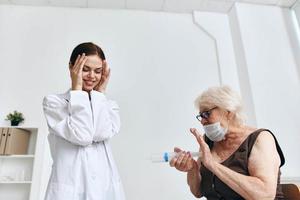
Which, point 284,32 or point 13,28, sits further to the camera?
point 284,32

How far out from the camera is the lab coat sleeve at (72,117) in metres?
0.77

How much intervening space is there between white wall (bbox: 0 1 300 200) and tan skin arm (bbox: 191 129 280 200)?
3.94 feet

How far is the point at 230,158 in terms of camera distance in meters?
1.09

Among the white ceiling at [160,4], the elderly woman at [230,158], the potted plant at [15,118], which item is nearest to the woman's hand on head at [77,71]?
the elderly woman at [230,158]

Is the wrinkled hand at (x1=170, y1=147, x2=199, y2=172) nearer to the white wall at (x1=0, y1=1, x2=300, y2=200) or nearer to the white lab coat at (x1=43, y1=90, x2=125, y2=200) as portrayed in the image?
the white lab coat at (x1=43, y1=90, x2=125, y2=200)

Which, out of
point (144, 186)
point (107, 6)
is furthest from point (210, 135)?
point (107, 6)

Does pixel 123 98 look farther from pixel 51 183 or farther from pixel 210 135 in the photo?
pixel 51 183

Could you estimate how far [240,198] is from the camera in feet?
3.27

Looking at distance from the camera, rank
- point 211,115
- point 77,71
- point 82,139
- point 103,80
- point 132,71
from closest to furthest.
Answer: point 82,139
point 77,71
point 103,80
point 211,115
point 132,71

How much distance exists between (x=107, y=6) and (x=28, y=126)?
154cm

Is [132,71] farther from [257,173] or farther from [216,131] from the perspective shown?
[257,173]

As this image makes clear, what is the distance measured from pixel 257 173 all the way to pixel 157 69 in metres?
1.68

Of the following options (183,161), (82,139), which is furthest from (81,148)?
(183,161)

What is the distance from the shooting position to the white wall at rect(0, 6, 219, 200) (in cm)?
212
